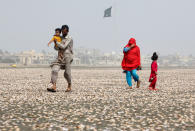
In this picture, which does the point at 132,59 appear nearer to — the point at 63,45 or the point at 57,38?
the point at 63,45

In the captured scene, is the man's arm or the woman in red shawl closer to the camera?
the man's arm

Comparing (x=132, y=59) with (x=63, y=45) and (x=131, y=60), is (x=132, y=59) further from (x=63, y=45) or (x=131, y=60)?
(x=63, y=45)

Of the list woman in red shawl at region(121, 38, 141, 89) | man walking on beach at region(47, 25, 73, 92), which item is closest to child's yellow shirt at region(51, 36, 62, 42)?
man walking on beach at region(47, 25, 73, 92)

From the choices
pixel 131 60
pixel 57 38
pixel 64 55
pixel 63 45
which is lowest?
pixel 131 60

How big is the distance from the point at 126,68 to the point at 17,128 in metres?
8.83

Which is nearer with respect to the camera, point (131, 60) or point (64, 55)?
point (64, 55)

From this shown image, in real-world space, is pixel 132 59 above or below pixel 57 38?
below

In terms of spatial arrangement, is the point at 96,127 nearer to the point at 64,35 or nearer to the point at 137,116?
the point at 137,116

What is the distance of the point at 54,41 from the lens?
12188 mm

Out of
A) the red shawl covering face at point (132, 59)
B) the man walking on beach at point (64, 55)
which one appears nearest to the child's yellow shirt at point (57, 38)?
the man walking on beach at point (64, 55)

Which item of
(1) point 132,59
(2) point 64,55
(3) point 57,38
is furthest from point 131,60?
(3) point 57,38

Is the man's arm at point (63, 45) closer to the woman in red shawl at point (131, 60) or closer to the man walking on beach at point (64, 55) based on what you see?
the man walking on beach at point (64, 55)

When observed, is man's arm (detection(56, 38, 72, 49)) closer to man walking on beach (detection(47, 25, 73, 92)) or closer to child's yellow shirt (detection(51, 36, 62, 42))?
man walking on beach (detection(47, 25, 73, 92))

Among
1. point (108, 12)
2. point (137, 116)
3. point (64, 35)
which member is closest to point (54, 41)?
point (64, 35)
